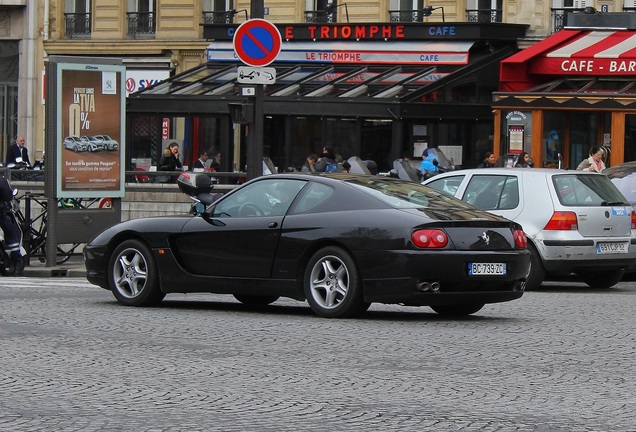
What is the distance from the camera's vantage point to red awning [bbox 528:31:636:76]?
3184cm

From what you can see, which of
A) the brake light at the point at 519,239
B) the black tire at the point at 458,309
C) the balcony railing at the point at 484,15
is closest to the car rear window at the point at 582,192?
the black tire at the point at 458,309

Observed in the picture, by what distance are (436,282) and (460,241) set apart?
15.4 inches

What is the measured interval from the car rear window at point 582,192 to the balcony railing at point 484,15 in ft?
66.1

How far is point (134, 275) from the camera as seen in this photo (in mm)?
13836

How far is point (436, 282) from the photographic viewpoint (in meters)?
12.2

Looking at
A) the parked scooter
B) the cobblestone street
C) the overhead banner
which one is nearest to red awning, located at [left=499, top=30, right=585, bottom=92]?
the overhead banner

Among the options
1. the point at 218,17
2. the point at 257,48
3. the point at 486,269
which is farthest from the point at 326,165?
the point at 486,269

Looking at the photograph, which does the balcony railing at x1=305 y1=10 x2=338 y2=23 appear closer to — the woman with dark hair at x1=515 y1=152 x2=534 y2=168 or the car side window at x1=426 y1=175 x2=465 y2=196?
the woman with dark hair at x1=515 y1=152 x2=534 y2=168

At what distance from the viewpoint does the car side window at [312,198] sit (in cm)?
1292

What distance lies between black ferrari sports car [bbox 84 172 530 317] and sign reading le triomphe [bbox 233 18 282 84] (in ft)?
22.8

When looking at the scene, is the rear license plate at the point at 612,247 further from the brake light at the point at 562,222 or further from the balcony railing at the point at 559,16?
the balcony railing at the point at 559,16

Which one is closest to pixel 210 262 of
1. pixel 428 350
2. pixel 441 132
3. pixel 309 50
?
pixel 428 350

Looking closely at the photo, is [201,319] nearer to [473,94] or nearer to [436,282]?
[436,282]

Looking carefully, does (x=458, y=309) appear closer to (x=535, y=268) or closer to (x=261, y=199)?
(x=261, y=199)
